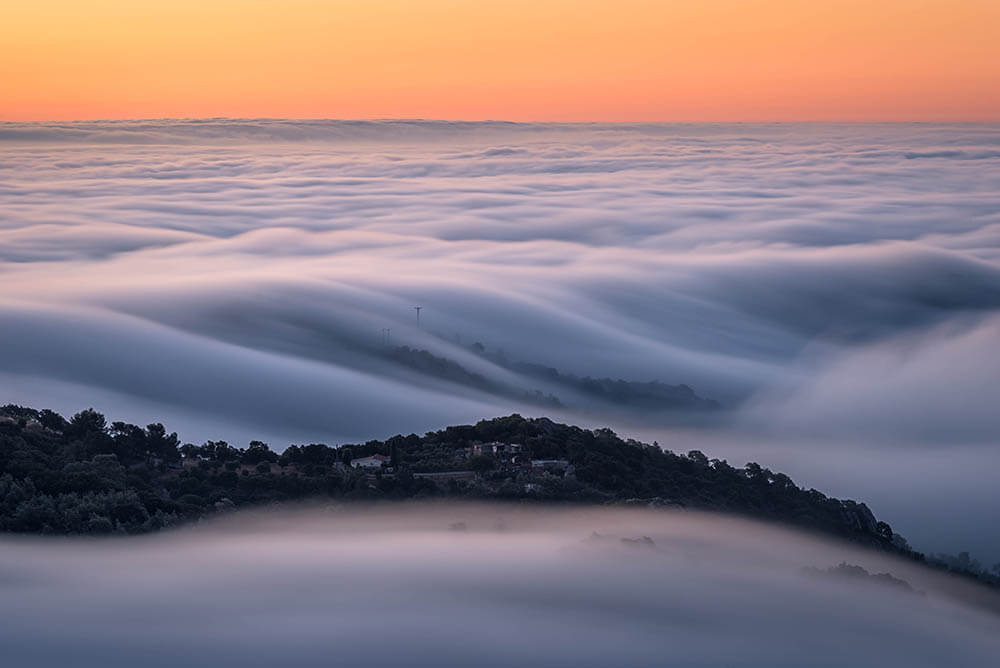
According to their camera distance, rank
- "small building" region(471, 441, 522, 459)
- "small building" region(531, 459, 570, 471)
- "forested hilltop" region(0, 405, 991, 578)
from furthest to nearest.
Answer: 1. "small building" region(471, 441, 522, 459)
2. "small building" region(531, 459, 570, 471)
3. "forested hilltop" region(0, 405, 991, 578)

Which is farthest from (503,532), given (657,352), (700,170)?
(700,170)

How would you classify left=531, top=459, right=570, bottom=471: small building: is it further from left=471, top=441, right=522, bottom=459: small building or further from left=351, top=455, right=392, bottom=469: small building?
left=351, top=455, right=392, bottom=469: small building

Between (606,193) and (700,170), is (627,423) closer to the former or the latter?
(606,193)

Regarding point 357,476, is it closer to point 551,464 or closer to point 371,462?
point 371,462

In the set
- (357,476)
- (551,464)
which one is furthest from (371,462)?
(551,464)

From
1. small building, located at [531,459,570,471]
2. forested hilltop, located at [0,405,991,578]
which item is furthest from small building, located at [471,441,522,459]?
small building, located at [531,459,570,471]

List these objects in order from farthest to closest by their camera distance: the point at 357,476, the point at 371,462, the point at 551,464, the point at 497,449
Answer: the point at 497,449 < the point at 371,462 < the point at 551,464 < the point at 357,476

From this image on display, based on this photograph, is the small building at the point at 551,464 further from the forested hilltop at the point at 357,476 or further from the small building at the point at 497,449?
the small building at the point at 497,449
